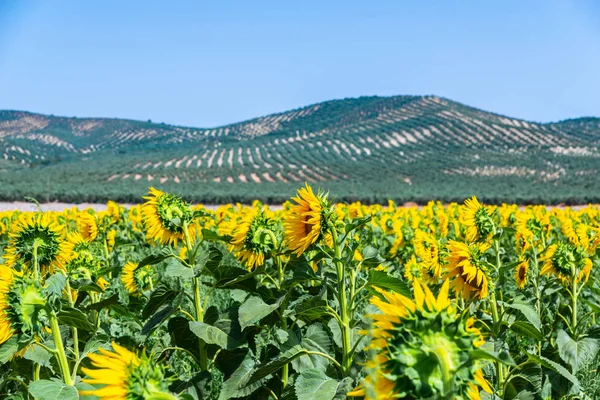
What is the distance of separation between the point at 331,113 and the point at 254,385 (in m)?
120

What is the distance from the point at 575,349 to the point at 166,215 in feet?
6.60

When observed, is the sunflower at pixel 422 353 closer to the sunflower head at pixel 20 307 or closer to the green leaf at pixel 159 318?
the sunflower head at pixel 20 307

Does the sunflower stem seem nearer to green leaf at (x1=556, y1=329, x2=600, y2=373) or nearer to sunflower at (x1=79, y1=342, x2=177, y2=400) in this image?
sunflower at (x1=79, y1=342, x2=177, y2=400)

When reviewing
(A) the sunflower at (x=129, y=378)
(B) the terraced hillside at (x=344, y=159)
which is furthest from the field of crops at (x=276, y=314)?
(B) the terraced hillside at (x=344, y=159)

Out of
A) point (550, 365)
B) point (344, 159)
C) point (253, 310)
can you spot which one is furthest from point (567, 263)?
point (344, 159)

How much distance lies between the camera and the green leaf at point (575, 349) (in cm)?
238

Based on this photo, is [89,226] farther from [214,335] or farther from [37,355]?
[214,335]

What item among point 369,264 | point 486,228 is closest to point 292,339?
point 369,264

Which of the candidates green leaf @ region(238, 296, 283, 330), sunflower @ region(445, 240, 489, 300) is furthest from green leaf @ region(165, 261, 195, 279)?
sunflower @ region(445, 240, 489, 300)

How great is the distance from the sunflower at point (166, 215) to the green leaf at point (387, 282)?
1006 millimetres

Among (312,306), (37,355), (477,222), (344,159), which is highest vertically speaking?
(344,159)

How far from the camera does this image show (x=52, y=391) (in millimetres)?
1604

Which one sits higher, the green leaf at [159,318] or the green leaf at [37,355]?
the green leaf at [159,318]

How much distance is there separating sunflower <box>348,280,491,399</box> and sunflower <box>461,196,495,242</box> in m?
2.27
